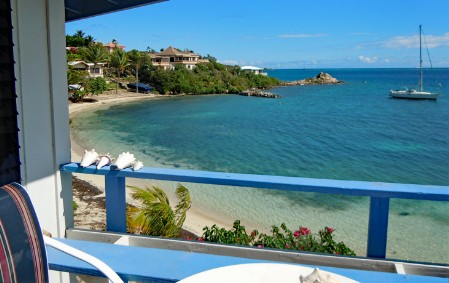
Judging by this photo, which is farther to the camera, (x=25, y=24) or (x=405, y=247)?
(x=405, y=247)

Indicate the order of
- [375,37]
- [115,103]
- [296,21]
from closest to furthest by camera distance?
[115,103]
[296,21]
[375,37]

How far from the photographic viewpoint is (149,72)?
44625mm

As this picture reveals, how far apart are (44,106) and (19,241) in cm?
100

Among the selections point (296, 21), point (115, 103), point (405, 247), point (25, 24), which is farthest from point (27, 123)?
point (296, 21)

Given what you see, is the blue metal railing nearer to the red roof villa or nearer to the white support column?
the red roof villa

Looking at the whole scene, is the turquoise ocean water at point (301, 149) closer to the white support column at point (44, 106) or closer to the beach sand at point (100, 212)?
the beach sand at point (100, 212)

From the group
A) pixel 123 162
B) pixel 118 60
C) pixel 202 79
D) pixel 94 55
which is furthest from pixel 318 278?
pixel 202 79

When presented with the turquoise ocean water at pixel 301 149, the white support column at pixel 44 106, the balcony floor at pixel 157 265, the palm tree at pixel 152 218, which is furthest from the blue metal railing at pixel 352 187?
the turquoise ocean water at pixel 301 149

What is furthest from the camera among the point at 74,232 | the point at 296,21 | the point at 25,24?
the point at 296,21

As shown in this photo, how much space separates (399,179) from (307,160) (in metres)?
3.78

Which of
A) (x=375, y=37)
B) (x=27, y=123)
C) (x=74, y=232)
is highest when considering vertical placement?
(x=375, y=37)

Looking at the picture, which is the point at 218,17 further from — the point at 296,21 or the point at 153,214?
the point at 153,214

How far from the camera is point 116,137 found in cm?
1953

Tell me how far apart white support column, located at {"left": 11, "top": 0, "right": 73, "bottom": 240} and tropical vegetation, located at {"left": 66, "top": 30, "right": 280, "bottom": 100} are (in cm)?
3311
